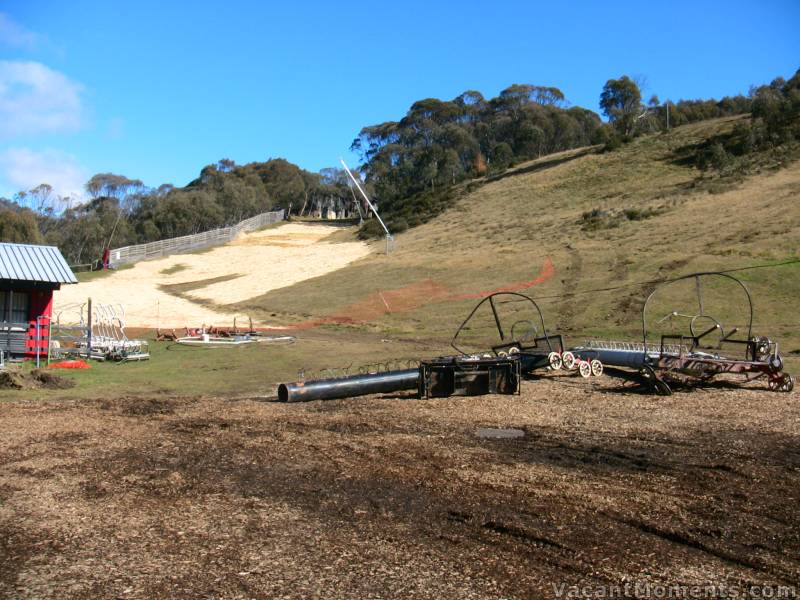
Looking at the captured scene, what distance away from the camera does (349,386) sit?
14.5m

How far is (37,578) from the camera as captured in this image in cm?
542

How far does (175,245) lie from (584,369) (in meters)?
55.1

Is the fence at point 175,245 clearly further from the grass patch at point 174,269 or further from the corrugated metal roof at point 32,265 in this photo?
the corrugated metal roof at point 32,265

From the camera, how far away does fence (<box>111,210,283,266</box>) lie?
191 feet

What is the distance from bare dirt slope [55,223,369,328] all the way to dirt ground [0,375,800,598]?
24.7 metres

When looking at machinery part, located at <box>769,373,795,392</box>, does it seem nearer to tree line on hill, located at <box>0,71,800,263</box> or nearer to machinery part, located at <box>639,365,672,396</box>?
machinery part, located at <box>639,365,672,396</box>

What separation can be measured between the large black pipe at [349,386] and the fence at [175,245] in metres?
46.3

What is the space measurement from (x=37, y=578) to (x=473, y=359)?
35.0 feet

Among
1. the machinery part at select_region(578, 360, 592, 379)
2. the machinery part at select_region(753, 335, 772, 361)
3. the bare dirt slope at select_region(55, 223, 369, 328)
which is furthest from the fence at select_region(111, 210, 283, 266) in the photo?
the machinery part at select_region(753, 335, 772, 361)

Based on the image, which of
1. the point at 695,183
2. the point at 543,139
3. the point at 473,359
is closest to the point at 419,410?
the point at 473,359

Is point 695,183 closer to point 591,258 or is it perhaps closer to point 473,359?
point 591,258

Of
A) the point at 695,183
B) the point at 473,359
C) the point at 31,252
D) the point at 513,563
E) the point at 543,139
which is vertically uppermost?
the point at 543,139

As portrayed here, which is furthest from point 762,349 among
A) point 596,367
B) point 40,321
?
point 40,321

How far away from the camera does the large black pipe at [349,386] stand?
46.2ft
